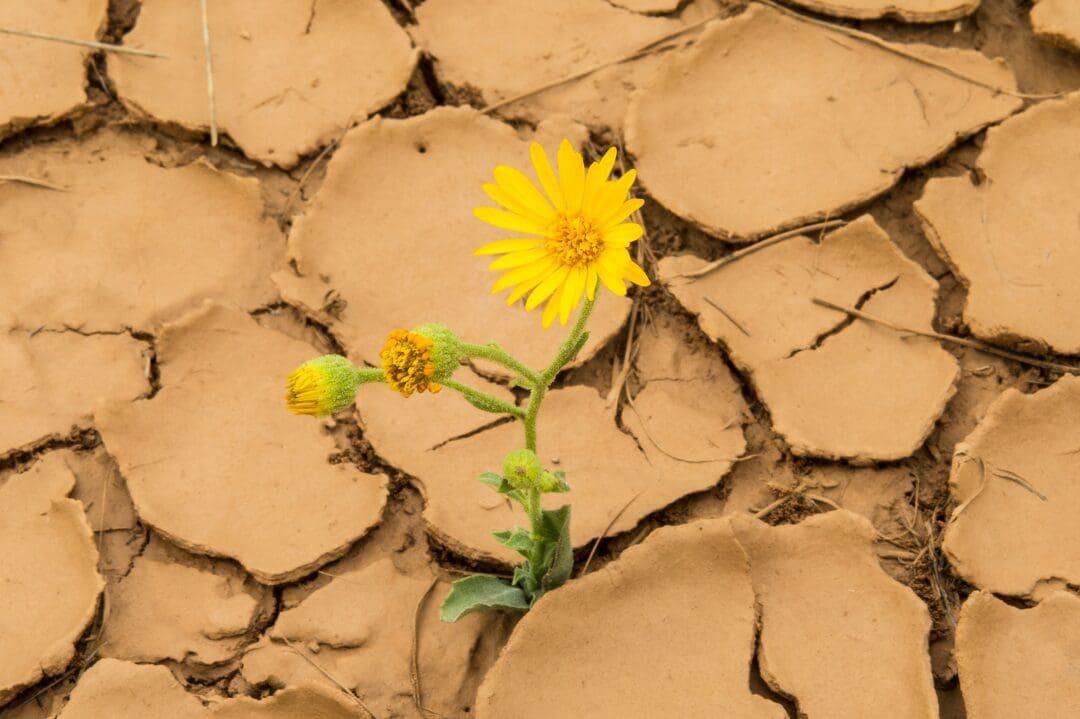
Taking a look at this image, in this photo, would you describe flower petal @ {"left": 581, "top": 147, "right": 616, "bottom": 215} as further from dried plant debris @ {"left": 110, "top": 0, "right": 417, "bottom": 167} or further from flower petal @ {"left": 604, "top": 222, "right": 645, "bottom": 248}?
dried plant debris @ {"left": 110, "top": 0, "right": 417, "bottom": 167}

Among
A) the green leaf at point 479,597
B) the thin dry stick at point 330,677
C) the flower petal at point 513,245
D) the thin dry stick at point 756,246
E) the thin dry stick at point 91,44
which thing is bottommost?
the thin dry stick at point 330,677

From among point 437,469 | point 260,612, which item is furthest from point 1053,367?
point 260,612

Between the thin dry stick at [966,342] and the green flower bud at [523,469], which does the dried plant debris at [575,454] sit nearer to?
the thin dry stick at [966,342]

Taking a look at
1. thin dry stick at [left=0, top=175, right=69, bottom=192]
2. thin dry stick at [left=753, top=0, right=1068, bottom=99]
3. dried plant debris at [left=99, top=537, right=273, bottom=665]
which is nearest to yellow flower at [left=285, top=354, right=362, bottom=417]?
dried plant debris at [left=99, top=537, right=273, bottom=665]

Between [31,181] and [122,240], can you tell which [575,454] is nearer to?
[122,240]

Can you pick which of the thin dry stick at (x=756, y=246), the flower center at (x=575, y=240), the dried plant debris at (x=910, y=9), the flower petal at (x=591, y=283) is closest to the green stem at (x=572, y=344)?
the flower petal at (x=591, y=283)
